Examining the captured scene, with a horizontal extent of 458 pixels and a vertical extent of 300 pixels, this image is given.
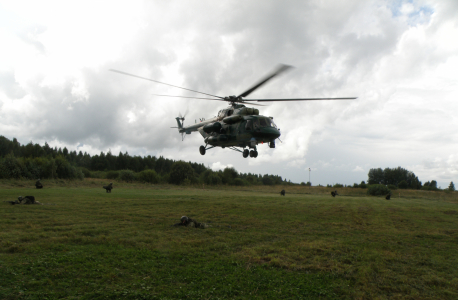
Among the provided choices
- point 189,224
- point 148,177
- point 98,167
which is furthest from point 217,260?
point 98,167

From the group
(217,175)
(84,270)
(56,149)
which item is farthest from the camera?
(56,149)

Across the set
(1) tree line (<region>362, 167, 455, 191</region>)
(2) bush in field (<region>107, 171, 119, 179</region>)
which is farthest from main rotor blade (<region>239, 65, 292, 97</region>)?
(1) tree line (<region>362, 167, 455, 191</region>)

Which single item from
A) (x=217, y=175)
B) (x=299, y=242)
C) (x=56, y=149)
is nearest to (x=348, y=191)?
(x=217, y=175)

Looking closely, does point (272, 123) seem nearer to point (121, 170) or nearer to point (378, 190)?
point (378, 190)

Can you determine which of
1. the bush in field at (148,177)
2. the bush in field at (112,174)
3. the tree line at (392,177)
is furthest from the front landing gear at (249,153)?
the tree line at (392,177)

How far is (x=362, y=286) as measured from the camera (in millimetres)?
8211

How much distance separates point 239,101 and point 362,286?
1511 cm

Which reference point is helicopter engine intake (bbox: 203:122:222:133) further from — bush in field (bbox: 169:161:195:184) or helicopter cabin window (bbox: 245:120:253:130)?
bush in field (bbox: 169:161:195:184)

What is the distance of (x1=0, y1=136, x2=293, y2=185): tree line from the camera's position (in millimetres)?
51538

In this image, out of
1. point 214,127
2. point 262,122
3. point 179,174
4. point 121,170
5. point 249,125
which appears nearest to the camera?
point 249,125

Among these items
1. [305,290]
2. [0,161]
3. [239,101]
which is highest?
[239,101]

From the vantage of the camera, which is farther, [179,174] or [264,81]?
[179,174]

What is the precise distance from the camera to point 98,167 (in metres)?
121

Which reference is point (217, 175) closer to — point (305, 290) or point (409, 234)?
point (409, 234)
